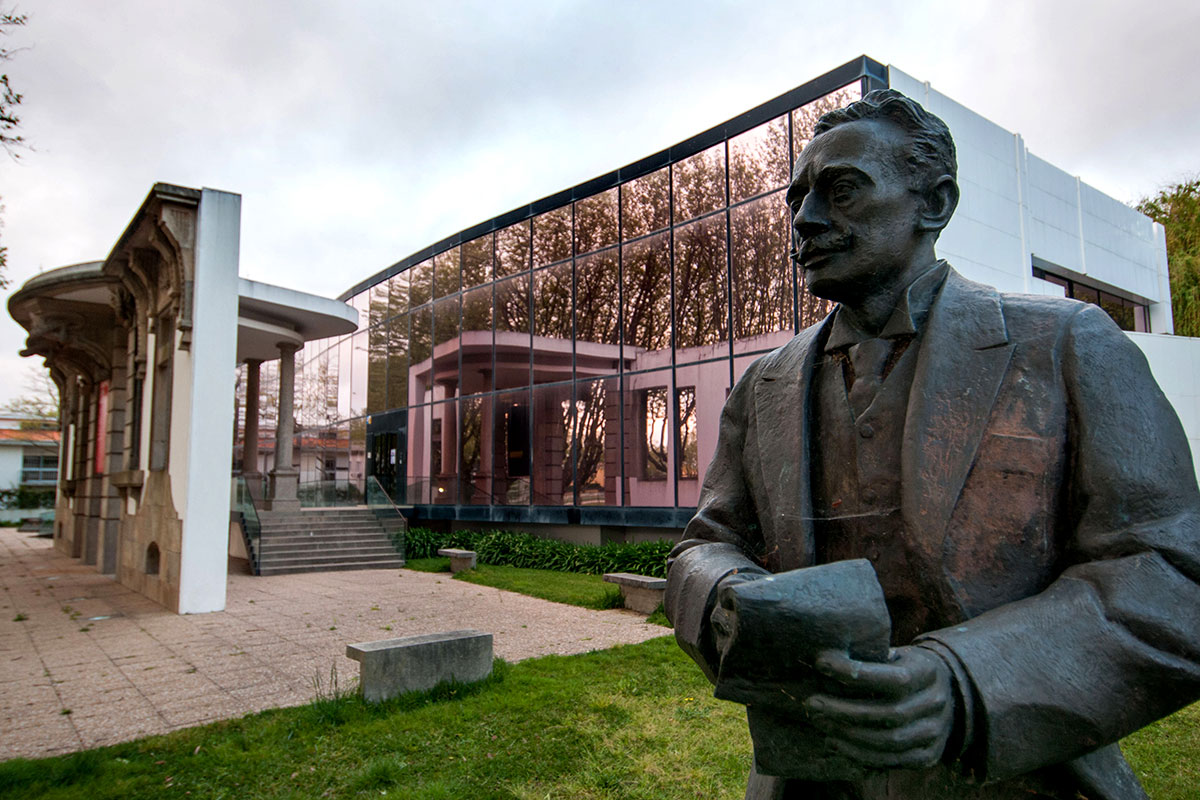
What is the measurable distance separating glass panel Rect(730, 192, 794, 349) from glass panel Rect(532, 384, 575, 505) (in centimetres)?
569

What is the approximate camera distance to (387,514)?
19688 millimetres

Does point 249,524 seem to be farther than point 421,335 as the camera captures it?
No

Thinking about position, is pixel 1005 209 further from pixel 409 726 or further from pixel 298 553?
pixel 298 553

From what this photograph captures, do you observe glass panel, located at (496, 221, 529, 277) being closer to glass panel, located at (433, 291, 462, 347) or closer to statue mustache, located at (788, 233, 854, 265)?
glass panel, located at (433, 291, 462, 347)

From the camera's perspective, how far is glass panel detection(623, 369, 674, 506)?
17.0m

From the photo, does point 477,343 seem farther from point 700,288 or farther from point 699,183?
point 699,183

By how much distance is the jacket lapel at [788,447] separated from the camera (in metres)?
1.45

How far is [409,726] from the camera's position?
18.5 ft

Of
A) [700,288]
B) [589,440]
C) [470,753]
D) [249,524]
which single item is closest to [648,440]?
[589,440]

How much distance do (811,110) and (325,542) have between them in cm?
1487

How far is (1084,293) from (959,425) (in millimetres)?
21196

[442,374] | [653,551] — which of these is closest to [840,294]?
[653,551]

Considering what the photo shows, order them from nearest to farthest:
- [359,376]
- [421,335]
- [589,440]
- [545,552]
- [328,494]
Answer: [545,552] → [589,440] → [328,494] → [421,335] → [359,376]

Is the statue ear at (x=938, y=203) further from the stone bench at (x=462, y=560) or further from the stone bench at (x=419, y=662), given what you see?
the stone bench at (x=462, y=560)
